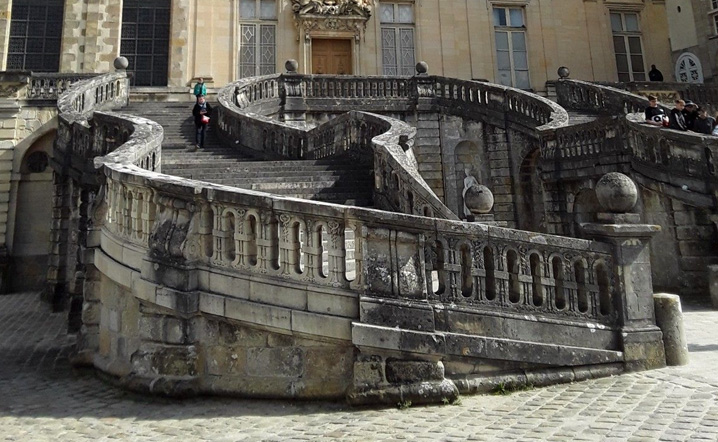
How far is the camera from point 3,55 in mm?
16234

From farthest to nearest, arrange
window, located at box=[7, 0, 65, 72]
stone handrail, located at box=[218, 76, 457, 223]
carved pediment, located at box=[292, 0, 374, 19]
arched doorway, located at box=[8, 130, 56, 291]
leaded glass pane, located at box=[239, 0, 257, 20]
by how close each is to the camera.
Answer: leaded glass pane, located at box=[239, 0, 257, 20] → carved pediment, located at box=[292, 0, 374, 19] → window, located at box=[7, 0, 65, 72] → arched doorway, located at box=[8, 130, 56, 291] → stone handrail, located at box=[218, 76, 457, 223]

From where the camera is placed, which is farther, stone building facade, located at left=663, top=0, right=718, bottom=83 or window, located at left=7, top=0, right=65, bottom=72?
stone building facade, located at left=663, top=0, right=718, bottom=83

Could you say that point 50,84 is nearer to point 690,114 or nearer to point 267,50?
point 267,50

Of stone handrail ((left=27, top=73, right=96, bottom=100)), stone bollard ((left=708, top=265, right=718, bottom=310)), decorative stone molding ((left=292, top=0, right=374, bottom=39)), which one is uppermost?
decorative stone molding ((left=292, top=0, right=374, bottom=39))

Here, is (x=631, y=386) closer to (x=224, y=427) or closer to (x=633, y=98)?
(x=224, y=427)

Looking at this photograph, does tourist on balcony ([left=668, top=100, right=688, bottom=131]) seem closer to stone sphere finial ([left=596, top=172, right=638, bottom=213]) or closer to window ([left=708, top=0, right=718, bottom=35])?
stone sphere finial ([left=596, top=172, right=638, bottom=213])

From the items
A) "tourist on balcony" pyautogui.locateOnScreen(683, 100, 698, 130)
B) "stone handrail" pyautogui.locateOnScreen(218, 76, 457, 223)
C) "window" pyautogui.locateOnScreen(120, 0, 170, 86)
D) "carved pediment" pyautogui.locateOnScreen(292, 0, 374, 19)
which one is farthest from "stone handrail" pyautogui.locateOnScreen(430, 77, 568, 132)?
"window" pyautogui.locateOnScreen(120, 0, 170, 86)

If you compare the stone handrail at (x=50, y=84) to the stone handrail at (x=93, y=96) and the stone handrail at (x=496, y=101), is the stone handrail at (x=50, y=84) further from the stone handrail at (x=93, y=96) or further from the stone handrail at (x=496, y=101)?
the stone handrail at (x=496, y=101)

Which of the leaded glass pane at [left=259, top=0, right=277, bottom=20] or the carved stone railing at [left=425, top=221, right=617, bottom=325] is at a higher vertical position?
the leaded glass pane at [left=259, top=0, right=277, bottom=20]

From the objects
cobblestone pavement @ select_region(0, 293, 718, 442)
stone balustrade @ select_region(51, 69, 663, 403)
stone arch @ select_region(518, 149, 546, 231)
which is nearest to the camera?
cobblestone pavement @ select_region(0, 293, 718, 442)

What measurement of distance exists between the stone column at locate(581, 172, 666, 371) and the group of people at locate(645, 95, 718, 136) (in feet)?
20.6

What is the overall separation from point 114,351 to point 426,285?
336 centimetres

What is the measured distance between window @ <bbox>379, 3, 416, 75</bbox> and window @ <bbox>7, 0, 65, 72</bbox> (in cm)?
1143

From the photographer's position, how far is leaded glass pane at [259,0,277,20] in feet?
58.6
